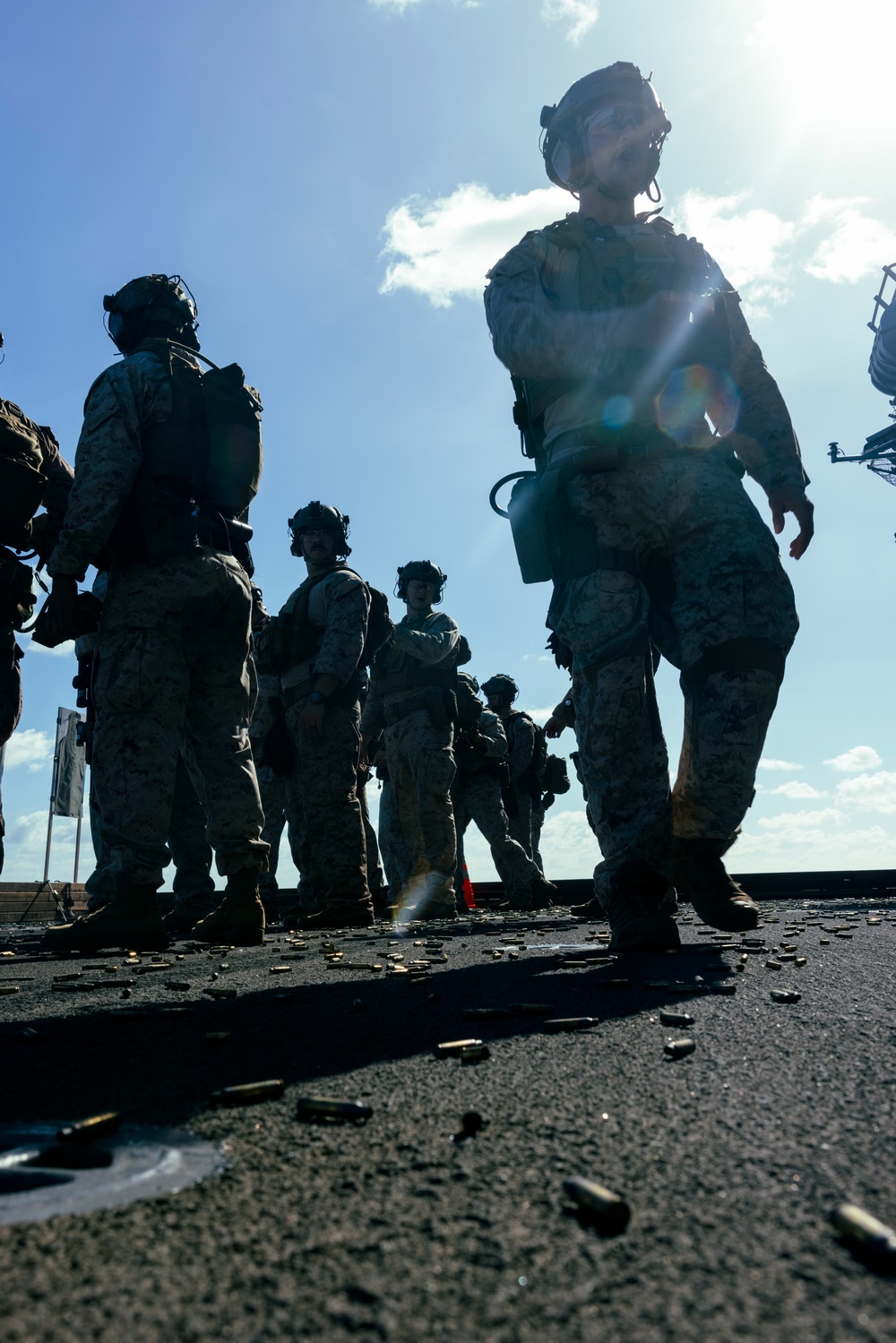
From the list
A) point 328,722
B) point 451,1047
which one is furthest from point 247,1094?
point 328,722

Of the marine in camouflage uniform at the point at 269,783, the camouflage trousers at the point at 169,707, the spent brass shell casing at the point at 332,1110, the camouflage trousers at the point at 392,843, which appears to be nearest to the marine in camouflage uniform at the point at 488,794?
the camouflage trousers at the point at 392,843

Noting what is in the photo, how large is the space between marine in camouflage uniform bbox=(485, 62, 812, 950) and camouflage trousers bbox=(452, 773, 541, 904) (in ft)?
23.7

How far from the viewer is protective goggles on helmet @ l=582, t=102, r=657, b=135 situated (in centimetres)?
403

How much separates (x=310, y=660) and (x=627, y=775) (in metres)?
4.03

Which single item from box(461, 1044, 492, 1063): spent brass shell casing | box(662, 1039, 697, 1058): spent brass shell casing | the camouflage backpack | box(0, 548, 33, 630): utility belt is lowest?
box(662, 1039, 697, 1058): spent brass shell casing

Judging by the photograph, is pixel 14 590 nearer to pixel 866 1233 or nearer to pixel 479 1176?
pixel 479 1176

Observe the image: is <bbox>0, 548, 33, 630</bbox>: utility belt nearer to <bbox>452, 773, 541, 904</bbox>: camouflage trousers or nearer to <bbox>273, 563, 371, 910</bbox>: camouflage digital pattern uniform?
<bbox>273, 563, 371, 910</bbox>: camouflage digital pattern uniform

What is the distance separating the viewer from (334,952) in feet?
13.2

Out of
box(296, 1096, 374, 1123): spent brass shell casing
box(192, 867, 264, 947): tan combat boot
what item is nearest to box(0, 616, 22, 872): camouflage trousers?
box(192, 867, 264, 947): tan combat boot

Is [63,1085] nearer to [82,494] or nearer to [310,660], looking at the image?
[82,494]

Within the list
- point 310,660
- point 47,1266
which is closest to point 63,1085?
point 47,1266

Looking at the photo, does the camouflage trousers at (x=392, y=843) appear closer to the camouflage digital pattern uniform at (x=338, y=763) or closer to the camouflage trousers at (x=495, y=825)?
the camouflage trousers at (x=495, y=825)

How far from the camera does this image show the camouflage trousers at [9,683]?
5777 millimetres

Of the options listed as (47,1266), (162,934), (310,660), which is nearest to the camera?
(47,1266)
